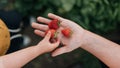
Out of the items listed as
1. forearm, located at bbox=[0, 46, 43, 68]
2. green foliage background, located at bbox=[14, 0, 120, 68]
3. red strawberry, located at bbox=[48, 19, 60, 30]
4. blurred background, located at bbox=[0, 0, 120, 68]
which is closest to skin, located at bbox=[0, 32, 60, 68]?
forearm, located at bbox=[0, 46, 43, 68]

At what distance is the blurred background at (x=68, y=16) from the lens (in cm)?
225

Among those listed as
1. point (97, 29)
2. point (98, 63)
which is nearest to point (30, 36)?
point (97, 29)

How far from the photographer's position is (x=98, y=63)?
208cm

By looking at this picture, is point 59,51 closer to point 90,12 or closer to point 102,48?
point 102,48

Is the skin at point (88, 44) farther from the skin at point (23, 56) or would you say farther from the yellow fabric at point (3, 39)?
the yellow fabric at point (3, 39)

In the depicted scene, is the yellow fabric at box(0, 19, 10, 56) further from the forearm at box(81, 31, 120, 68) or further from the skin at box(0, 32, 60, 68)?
the forearm at box(81, 31, 120, 68)

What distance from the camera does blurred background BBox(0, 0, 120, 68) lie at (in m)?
2.25

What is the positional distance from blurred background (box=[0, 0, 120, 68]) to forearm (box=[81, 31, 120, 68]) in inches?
10.8

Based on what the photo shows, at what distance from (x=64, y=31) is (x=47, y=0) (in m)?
1.15

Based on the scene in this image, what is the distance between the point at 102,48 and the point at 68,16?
101cm

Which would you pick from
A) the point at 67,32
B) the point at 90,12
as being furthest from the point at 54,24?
the point at 90,12

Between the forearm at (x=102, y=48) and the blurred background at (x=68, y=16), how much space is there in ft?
Result: 0.90

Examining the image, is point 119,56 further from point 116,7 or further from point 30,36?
point 30,36

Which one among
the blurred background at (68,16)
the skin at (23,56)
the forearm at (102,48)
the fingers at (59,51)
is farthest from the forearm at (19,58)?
the blurred background at (68,16)
